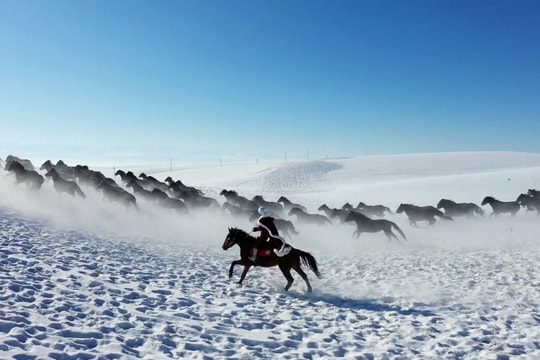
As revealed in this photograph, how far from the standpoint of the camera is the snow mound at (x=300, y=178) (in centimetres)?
5372

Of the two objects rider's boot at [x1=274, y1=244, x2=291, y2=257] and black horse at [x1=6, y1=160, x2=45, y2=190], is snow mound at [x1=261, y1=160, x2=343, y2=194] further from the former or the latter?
rider's boot at [x1=274, y1=244, x2=291, y2=257]

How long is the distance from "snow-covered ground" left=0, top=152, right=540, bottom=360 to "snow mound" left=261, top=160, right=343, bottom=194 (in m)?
31.3

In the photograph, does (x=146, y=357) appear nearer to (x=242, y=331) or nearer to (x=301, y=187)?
(x=242, y=331)

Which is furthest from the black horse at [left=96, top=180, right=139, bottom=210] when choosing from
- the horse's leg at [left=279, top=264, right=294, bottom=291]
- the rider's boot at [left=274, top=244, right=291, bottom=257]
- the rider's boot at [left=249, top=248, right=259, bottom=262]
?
the horse's leg at [left=279, top=264, right=294, bottom=291]

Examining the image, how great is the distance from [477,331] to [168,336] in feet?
20.0

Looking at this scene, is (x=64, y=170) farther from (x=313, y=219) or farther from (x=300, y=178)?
(x=300, y=178)

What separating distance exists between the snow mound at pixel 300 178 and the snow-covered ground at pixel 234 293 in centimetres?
3133

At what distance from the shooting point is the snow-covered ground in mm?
6879

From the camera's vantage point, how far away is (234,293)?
10453 millimetres

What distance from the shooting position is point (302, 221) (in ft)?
81.6

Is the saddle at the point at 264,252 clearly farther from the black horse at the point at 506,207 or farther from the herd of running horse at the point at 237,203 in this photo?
the black horse at the point at 506,207

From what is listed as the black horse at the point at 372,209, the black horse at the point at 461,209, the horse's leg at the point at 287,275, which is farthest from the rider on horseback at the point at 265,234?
the black horse at the point at 461,209

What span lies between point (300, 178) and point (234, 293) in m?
51.4

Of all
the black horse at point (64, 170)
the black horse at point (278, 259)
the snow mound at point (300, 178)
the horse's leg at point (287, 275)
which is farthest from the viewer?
the snow mound at point (300, 178)
